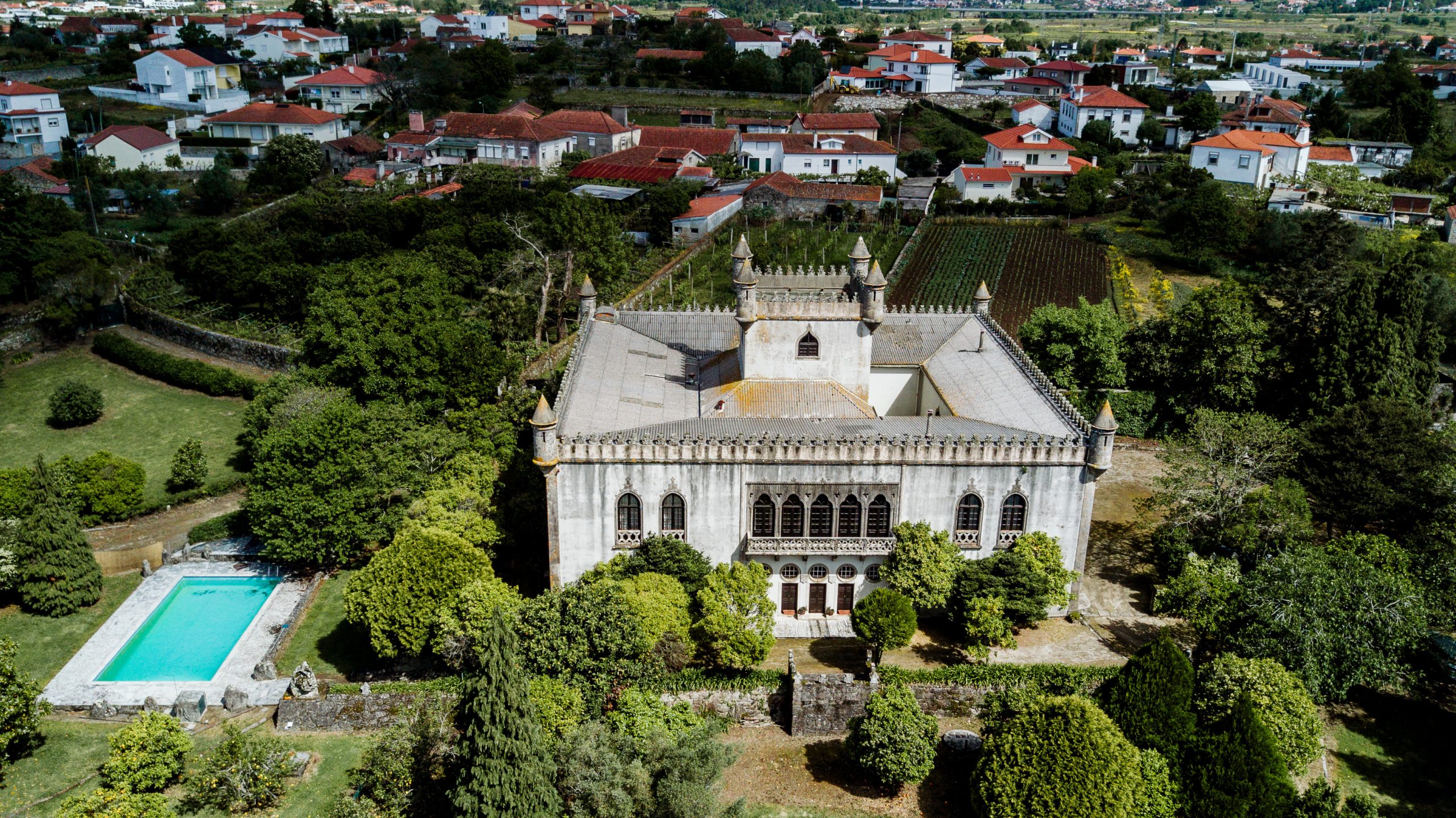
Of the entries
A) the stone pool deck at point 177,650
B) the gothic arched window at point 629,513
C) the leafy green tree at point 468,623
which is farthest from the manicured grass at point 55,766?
the gothic arched window at point 629,513

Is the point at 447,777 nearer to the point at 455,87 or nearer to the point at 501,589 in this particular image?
the point at 501,589

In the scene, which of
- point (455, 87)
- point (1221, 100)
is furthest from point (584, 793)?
point (1221, 100)

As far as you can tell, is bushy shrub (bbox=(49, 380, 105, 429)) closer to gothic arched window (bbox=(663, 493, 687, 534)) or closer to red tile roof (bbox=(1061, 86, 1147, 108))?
gothic arched window (bbox=(663, 493, 687, 534))

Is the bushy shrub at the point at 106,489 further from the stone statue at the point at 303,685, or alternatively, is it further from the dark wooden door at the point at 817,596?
the dark wooden door at the point at 817,596

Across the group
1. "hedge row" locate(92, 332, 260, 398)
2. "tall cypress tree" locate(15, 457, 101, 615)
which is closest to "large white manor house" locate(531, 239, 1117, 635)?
"tall cypress tree" locate(15, 457, 101, 615)

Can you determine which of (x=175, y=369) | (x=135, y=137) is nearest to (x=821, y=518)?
(x=175, y=369)
